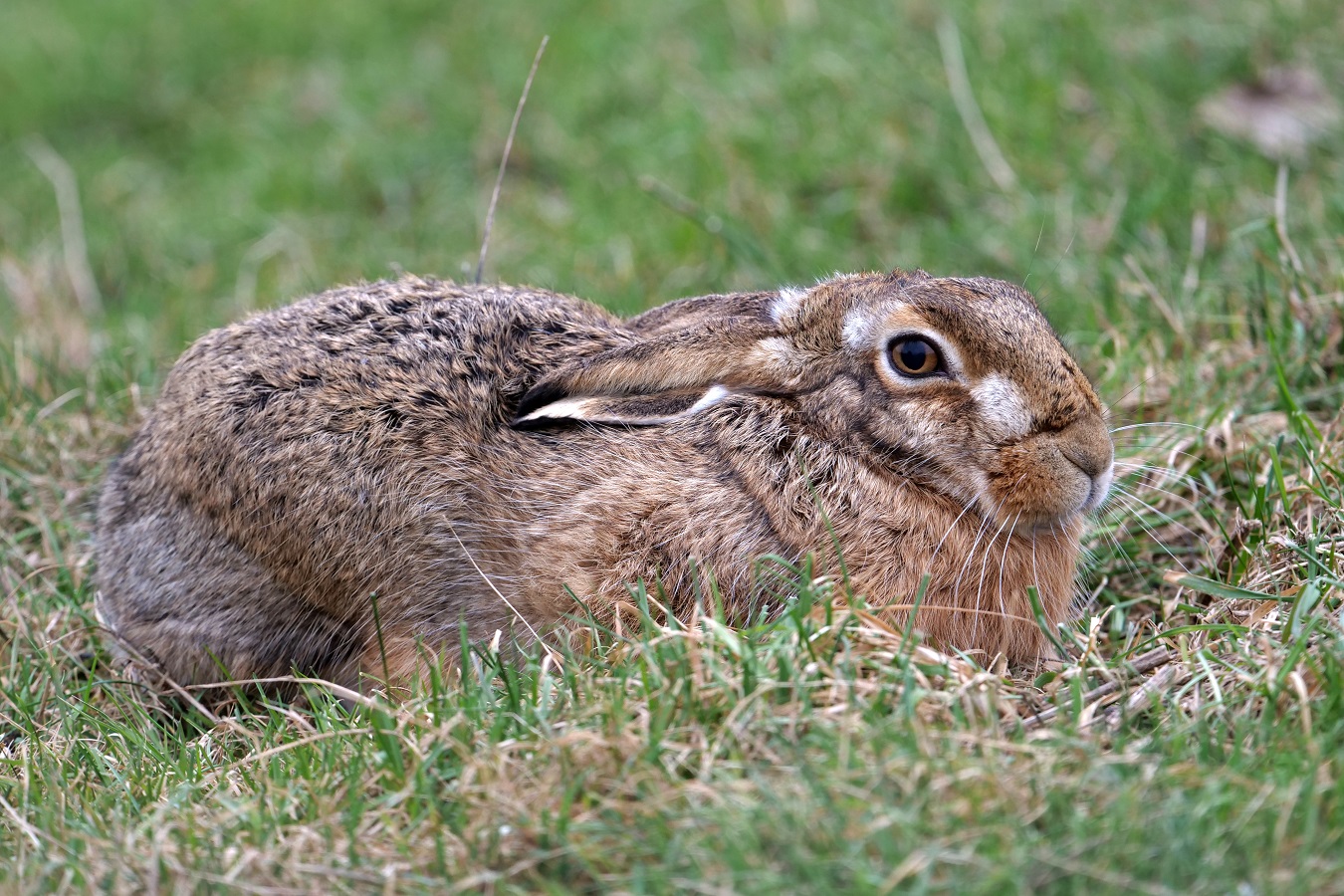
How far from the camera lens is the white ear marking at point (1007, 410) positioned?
150 inches

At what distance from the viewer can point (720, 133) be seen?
24.5ft

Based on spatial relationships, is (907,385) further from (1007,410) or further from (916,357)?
(1007,410)

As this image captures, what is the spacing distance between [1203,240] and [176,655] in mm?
4231

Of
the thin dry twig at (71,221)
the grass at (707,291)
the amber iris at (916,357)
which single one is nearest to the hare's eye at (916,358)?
the amber iris at (916,357)

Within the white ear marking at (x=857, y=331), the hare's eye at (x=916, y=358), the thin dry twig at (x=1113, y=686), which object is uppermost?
the white ear marking at (x=857, y=331)

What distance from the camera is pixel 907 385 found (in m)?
3.93

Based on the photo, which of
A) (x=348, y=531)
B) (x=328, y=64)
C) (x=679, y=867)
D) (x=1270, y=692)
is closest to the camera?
(x=679, y=867)

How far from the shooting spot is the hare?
12.7 feet

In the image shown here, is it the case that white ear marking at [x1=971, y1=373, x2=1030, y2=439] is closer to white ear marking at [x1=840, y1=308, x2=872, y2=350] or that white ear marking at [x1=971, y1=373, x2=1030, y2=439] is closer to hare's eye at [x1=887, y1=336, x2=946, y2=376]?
hare's eye at [x1=887, y1=336, x2=946, y2=376]

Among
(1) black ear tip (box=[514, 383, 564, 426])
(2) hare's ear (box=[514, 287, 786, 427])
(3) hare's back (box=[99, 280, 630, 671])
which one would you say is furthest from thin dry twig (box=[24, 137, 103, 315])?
(2) hare's ear (box=[514, 287, 786, 427])

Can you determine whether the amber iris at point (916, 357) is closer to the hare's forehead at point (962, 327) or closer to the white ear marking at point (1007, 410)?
the hare's forehead at point (962, 327)

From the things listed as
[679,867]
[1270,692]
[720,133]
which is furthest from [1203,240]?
[679,867]

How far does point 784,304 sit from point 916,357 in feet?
1.54

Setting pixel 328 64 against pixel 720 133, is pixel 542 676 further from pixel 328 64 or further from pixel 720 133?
pixel 328 64
